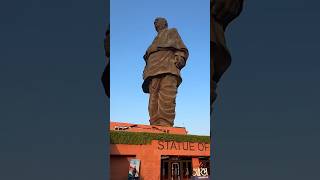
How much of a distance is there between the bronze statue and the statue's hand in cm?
489

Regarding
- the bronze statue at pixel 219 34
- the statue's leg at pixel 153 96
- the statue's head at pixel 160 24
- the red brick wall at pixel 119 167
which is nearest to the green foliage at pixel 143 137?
the red brick wall at pixel 119 167

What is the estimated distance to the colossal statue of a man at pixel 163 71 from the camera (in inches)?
517

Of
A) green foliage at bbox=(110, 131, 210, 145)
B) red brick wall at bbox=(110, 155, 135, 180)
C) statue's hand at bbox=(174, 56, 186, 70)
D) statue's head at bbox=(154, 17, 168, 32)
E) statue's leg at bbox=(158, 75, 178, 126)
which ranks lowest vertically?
red brick wall at bbox=(110, 155, 135, 180)

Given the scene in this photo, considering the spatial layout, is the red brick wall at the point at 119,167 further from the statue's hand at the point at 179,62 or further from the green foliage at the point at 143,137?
the statue's hand at the point at 179,62

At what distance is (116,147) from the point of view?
1091cm

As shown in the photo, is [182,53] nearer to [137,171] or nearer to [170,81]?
→ [170,81]

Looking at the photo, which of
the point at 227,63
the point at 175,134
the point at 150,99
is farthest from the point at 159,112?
the point at 227,63

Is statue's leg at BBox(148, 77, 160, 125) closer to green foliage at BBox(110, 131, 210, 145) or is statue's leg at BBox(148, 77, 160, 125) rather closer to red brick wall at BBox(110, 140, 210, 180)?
green foliage at BBox(110, 131, 210, 145)

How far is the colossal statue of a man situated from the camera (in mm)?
13141

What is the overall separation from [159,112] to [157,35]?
2.44m

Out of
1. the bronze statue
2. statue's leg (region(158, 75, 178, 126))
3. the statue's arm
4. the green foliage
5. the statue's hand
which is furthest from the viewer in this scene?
statue's leg (region(158, 75, 178, 126))

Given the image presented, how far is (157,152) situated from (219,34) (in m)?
4.33

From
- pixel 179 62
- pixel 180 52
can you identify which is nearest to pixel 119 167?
pixel 179 62

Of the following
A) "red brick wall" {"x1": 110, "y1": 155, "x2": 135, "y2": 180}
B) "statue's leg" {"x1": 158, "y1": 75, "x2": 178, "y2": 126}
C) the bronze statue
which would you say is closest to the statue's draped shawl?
"statue's leg" {"x1": 158, "y1": 75, "x2": 178, "y2": 126}
